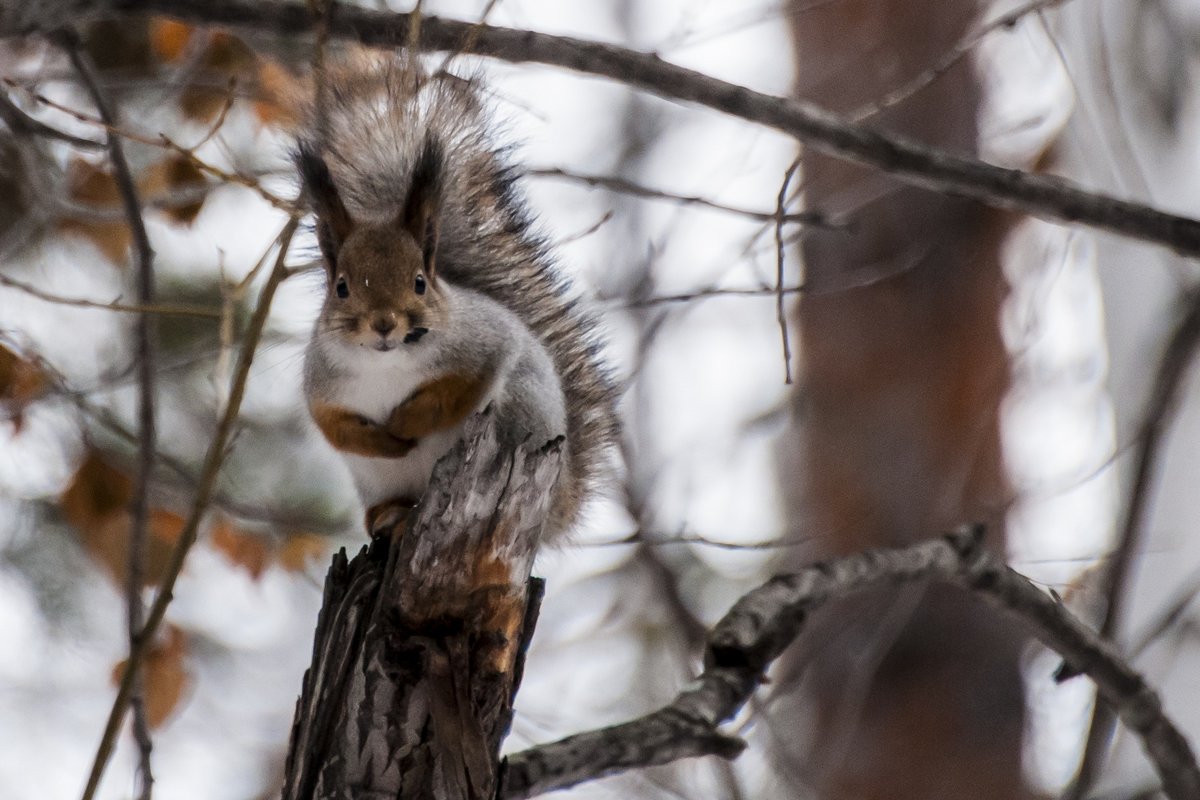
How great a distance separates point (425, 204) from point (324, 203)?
0.14 metres

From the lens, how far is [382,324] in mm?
1686

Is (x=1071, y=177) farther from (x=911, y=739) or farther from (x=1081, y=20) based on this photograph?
(x=911, y=739)

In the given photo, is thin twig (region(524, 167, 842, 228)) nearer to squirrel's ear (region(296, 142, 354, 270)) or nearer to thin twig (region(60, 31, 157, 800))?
squirrel's ear (region(296, 142, 354, 270))

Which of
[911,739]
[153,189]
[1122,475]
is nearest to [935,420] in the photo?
[1122,475]

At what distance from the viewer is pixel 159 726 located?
294 centimetres

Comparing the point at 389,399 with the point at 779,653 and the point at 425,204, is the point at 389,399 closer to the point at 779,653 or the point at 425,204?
the point at 425,204

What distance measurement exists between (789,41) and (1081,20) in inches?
32.7

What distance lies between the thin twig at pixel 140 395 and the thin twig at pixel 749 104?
265 millimetres

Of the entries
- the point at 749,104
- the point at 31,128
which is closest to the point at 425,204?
the point at 749,104

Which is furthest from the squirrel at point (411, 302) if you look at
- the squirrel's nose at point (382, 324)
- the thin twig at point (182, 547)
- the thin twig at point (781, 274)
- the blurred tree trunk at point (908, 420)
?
the blurred tree trunk at point (908, 420)

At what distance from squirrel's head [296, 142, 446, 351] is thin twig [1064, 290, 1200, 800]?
4.13ft

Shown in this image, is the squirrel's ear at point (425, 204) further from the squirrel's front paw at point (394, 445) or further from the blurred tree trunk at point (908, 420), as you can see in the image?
the blurred tree trunk at point (908, 420)

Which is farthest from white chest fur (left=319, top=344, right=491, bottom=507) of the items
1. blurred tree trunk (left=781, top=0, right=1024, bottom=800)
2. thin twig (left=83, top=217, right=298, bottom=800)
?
blurred tree trunk (left=781, top=0, right=1024, bottom=800)

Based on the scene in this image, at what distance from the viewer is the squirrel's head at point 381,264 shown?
1.72 m
